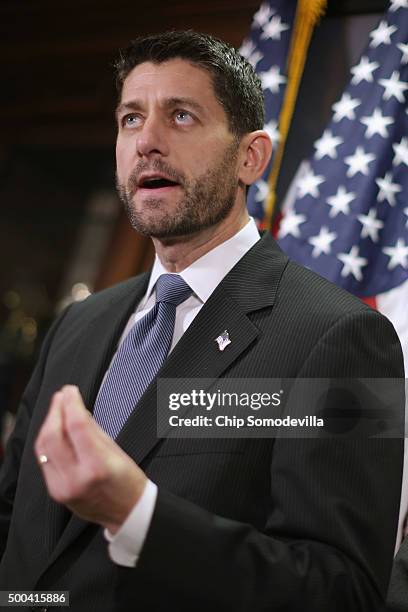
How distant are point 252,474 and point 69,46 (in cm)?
328

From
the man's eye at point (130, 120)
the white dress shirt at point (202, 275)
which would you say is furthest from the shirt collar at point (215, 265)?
the man's eye at point (130, 120)

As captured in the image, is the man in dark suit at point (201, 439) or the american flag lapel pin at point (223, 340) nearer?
the man in dark suit at point (201, 439)

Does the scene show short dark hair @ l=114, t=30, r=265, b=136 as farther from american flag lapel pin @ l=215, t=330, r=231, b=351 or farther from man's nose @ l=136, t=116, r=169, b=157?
american flag lapel pin @ l=215, t=330, r=231, b=351

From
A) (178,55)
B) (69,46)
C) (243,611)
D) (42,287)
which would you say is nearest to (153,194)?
(178,55)

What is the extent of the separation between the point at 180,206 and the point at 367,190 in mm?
937

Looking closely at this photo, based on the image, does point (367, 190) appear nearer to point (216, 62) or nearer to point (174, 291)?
point (216, 62)

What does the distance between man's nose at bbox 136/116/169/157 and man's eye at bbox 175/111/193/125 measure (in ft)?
0.17

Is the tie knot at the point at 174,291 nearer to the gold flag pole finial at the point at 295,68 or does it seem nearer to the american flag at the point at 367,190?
the american flag at the point at 367,190

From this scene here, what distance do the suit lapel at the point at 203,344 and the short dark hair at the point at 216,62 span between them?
31cm

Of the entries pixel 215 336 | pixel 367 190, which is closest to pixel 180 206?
pixel 215 336

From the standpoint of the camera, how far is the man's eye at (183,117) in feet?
5.57

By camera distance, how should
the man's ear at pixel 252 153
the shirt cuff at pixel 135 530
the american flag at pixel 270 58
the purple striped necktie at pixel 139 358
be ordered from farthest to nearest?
the american flag at pixel 270 58
the man's ear at pixel 252 153
the purple striped necktie at pixel 139 358
the shirt cuff at pixel 135 530

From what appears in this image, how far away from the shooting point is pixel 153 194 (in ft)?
5.45

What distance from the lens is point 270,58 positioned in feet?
8.91
